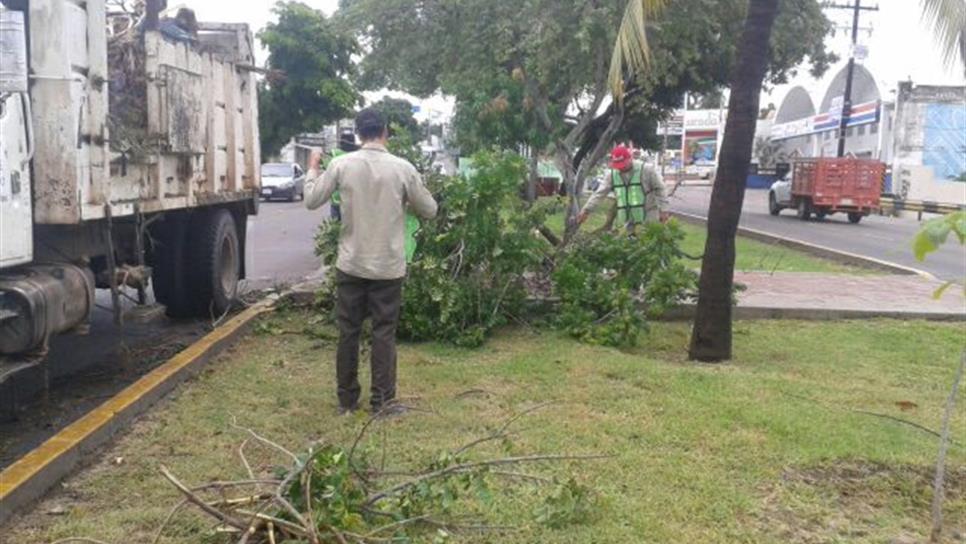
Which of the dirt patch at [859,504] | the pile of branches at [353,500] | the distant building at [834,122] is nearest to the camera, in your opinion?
the pile of branches at [353,500]

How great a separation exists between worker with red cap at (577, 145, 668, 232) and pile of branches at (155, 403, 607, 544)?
5.82m

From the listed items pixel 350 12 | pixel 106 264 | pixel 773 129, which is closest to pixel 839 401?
pixel 106 264

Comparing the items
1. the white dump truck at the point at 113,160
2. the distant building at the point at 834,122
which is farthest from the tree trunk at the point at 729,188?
the distant building at the point at 834,122

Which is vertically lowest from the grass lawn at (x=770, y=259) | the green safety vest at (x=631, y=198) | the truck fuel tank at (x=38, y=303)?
the grass lawn at (x=770, y=259)

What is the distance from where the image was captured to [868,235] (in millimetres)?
24375

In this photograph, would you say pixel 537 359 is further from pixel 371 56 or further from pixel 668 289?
pixel 371 56

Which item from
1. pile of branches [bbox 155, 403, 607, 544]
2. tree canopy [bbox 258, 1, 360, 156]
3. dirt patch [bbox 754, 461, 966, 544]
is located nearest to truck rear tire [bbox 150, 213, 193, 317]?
pile of branches [bbox 155, 403, 607, 544]

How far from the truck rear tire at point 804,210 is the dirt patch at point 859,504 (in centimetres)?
2653

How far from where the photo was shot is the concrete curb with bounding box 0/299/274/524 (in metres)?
4.36

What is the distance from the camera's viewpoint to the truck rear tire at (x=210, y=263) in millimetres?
9016

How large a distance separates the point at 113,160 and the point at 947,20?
587cm

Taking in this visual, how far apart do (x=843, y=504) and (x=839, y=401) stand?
199cm

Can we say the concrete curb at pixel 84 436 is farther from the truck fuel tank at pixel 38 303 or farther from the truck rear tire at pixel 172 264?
the truck rear tire at pixel 172 264

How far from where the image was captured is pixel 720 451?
16.8ft
